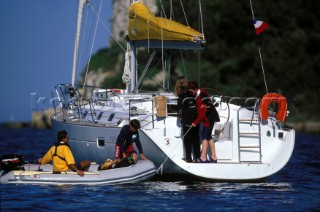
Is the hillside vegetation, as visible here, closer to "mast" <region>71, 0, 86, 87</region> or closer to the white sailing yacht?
"mast" <region>71, 0, 86, 87</region>

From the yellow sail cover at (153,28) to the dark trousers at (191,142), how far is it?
124 inches

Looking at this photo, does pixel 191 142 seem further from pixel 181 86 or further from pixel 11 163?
pixel 11 163

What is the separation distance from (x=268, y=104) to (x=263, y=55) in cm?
4958

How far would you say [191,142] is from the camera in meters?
22.0

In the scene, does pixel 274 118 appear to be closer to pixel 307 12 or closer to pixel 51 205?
pixel 51 205

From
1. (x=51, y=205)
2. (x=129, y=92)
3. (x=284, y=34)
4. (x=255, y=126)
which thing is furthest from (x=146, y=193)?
(x=284, y=34)

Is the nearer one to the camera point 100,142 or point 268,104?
point 268,104

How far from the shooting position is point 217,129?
74.5 ft

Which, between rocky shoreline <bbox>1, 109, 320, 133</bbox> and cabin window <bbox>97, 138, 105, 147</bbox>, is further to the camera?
rocky shoreline <bbox>1, 109, 320, 133</bbox>

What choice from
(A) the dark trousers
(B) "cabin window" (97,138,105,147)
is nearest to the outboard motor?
(B) "cabin window" (97,138,105,147)

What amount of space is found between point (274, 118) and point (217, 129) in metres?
1.60

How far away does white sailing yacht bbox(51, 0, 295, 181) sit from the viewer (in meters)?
21.6

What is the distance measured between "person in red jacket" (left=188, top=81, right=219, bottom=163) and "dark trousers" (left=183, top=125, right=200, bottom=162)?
0.54 feet

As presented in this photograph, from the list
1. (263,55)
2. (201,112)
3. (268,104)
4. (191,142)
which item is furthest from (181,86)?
(263,55)
